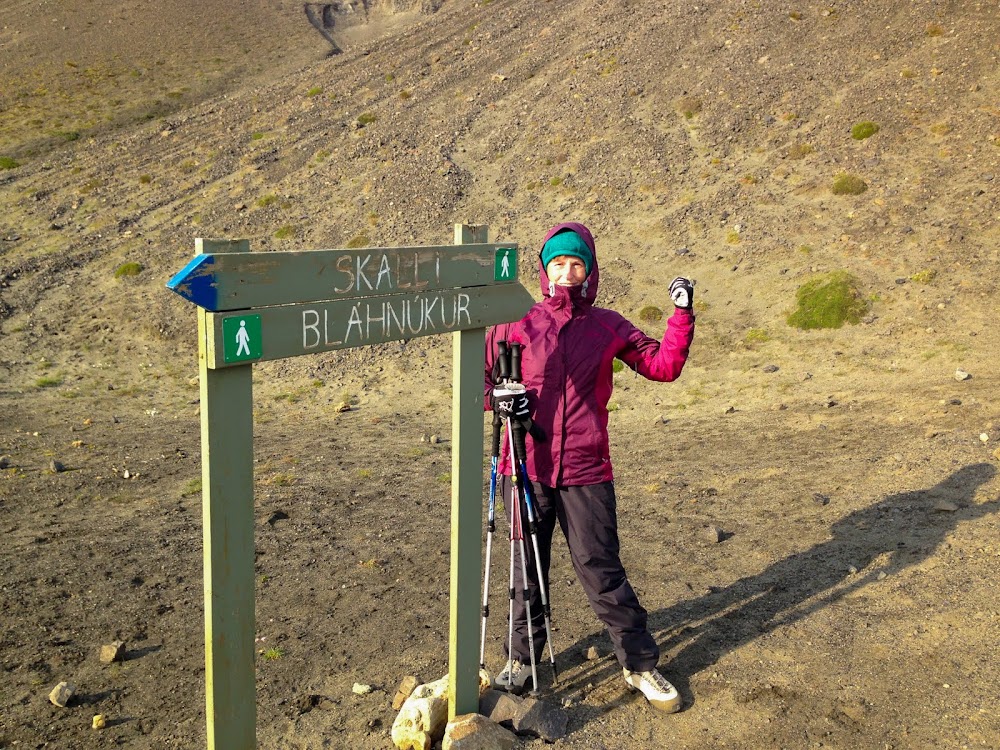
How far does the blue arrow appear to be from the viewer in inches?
127

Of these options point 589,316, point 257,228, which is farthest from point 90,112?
point 589,316

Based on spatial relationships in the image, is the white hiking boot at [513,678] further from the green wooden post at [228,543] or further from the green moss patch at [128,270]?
the green moss patch at [128,270]

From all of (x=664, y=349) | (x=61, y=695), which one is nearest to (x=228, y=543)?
(x=664, y=349)

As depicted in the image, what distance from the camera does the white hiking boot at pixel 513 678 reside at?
534 cm

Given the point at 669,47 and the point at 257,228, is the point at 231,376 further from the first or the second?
the point at 669,47

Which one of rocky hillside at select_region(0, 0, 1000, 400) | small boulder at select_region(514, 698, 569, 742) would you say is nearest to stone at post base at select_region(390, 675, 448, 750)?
small boulder at select_region(514, 698, 569, 742)

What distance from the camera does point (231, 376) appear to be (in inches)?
139

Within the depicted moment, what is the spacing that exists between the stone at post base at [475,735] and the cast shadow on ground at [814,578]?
0.96 meters

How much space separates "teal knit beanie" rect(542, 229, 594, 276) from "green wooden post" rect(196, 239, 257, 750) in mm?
1968

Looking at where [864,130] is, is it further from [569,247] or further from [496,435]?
[496,435]

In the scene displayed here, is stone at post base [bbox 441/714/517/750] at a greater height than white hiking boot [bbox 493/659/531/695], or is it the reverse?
white hiking boot [bbox 493/659/531/695]

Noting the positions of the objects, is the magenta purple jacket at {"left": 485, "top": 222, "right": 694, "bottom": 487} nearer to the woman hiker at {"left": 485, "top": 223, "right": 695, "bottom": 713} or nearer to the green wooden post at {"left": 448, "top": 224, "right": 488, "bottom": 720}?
the woman hiker at {"left": 485, "top": 223, "right": 695, "bottom": 713}

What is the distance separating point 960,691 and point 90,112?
39650 mm

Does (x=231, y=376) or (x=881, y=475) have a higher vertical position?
(x=231, y=376)
